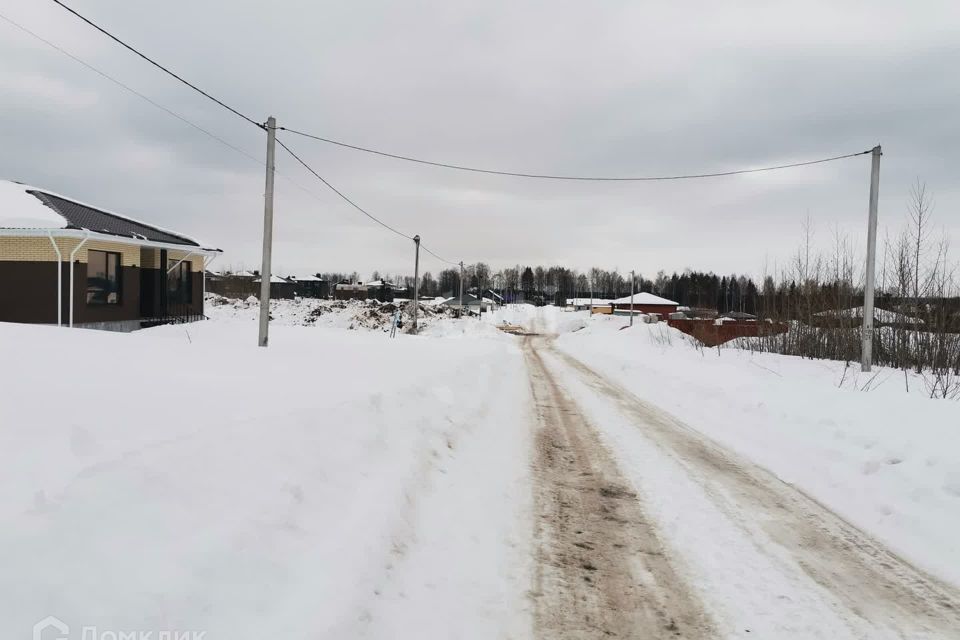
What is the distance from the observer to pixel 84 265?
17.4 meters

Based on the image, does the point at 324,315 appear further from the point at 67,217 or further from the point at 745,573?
the point at 745,573

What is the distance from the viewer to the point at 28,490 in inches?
128

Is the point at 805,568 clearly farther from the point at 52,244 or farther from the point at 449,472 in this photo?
the point at 52,244

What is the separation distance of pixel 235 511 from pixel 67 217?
18.7 meters

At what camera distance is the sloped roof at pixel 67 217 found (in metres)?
16.5

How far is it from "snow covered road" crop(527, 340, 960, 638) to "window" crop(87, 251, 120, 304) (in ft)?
63.5

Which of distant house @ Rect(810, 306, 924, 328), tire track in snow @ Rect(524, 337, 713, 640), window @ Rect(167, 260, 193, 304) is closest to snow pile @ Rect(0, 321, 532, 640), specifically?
tire track in snow @ Rect(524, 337, 713, 640)

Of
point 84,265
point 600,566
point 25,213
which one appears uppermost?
point 25,213

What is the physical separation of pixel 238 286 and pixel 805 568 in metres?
110

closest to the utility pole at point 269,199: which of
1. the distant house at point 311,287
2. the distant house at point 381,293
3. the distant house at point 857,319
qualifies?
the distant house at point 857,319

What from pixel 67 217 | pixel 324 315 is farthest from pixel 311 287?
pixel 67 217

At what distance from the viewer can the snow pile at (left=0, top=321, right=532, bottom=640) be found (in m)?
2.89

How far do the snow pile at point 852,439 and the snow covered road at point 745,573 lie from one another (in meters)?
0.47

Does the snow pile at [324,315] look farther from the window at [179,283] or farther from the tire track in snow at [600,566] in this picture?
the tire track in snow at [600,566]
